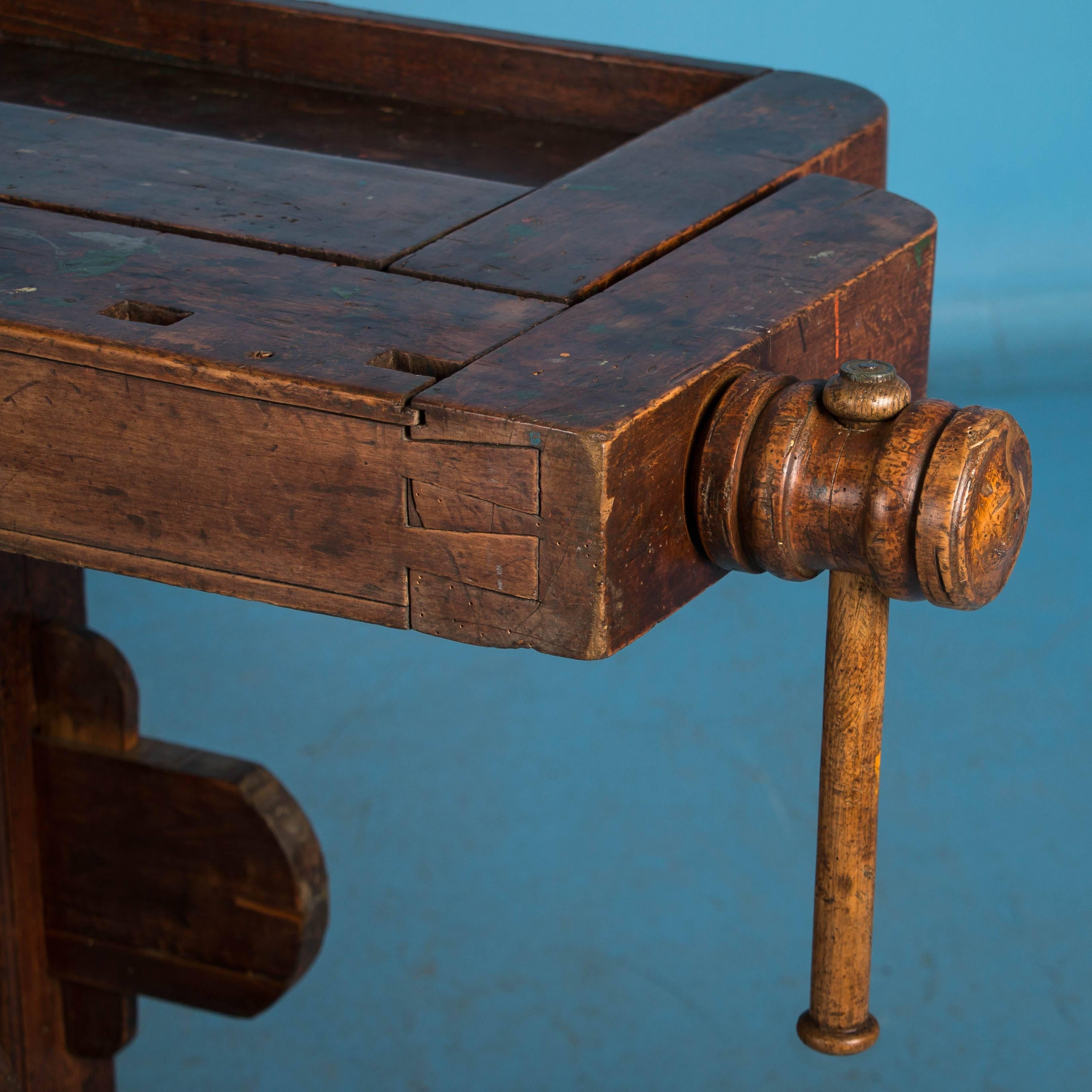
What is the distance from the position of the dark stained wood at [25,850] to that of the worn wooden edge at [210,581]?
22.6 inches

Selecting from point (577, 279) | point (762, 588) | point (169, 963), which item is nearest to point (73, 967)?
point (169, 963)

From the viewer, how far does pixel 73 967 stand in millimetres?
1666

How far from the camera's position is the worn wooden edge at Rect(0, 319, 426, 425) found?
85cm

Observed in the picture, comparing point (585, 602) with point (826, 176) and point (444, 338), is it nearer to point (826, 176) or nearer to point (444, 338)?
point (444, 338)

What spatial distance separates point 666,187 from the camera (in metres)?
1.14

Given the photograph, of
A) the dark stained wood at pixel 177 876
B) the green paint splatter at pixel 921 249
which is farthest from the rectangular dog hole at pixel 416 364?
the dark stained wood at pixel 177 876

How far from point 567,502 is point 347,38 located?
0.72 m

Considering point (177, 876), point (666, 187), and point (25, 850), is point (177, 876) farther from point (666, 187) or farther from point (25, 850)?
point (666, 187)

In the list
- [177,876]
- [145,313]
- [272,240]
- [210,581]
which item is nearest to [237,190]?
[272,240]

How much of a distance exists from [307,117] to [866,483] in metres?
0.65

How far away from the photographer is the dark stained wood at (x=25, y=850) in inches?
61.2

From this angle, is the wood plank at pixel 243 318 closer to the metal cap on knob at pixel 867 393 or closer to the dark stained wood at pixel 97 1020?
the metal cap on knob at pixel 867 393

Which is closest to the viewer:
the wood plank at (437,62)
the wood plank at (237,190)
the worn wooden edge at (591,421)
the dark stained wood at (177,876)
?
the worn wooden edge at (591,421)

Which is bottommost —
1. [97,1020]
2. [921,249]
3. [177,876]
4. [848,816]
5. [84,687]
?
[97,1020]
